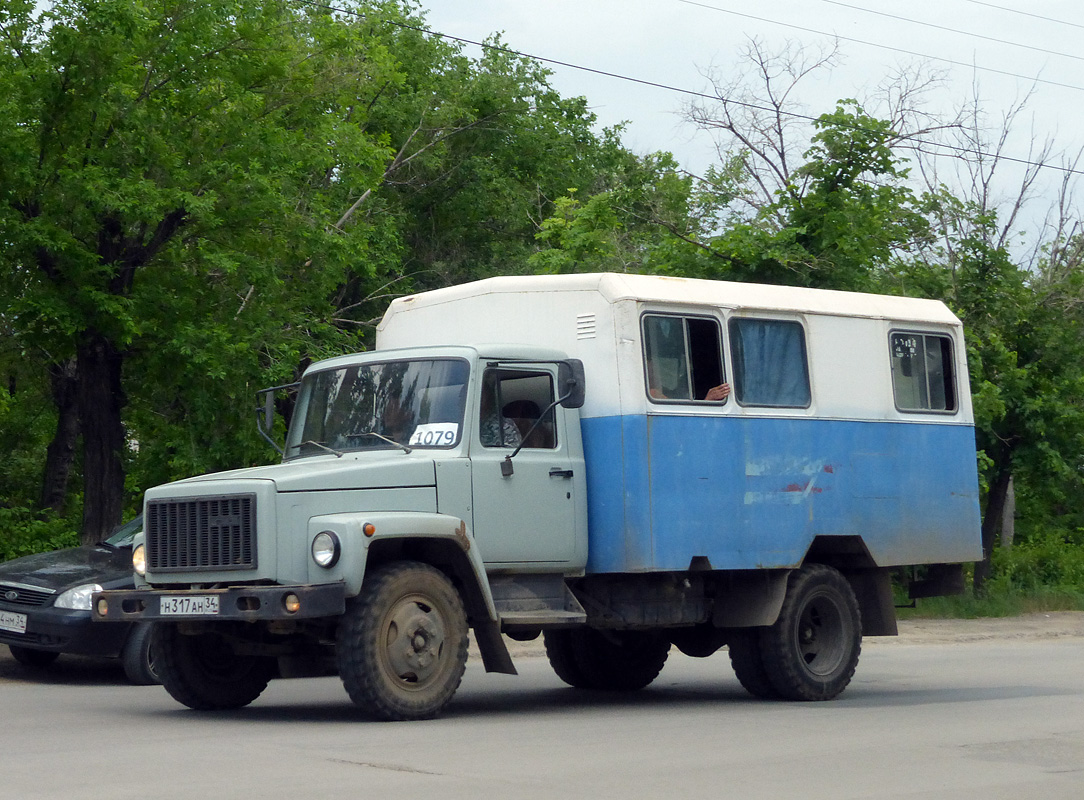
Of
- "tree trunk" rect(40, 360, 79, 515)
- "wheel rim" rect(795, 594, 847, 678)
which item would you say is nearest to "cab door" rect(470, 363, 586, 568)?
"wheel rim" rect(795, 594, 847, 678)

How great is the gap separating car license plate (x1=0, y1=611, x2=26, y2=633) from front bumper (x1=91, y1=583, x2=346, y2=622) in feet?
10.9

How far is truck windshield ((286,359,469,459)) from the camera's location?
413 inches

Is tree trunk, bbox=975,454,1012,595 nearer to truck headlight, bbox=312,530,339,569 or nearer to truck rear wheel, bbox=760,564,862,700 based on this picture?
truck rear wheel, bbox=760,564,862,700

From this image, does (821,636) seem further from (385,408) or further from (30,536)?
(30,536)

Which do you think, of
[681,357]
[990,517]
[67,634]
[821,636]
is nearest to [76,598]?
[67,634]

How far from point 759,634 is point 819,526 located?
964 millimetres

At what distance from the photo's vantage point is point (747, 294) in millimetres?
11938

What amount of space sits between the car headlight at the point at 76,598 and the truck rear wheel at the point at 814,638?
5.60m

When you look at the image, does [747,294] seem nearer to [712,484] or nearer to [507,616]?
[712,484]

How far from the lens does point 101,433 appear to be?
18.9 meters

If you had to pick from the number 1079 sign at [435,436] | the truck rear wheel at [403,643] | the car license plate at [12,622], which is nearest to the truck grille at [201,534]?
the truck rear wheel at [403,643]

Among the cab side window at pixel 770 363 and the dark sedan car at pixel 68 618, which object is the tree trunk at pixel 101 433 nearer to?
the dark sedan car at pixel 68 618

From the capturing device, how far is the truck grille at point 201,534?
9727 millimetres

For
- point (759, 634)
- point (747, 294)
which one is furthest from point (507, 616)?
point (747, 294)
